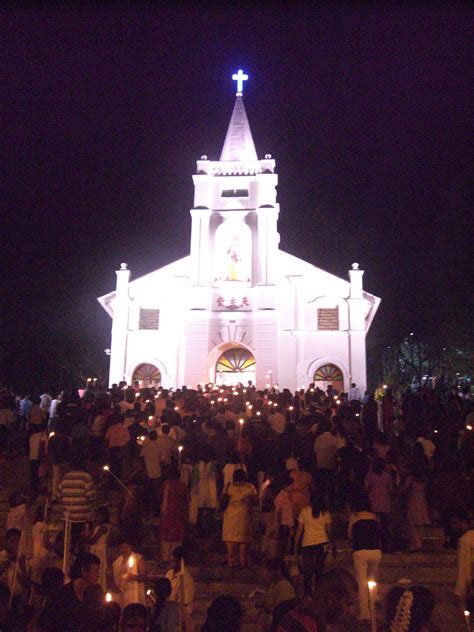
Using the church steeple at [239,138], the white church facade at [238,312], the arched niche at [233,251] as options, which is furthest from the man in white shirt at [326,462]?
the church steeple at [239,138]

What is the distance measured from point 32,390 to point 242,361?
16.5m

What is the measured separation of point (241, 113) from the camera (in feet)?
118

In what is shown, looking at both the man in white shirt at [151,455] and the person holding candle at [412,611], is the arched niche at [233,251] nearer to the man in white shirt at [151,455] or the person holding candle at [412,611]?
the man in white shirt at [151,455]

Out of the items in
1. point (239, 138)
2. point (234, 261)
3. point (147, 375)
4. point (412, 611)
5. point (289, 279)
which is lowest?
point (412, 611)

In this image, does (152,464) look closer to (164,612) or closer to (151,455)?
(151,455)

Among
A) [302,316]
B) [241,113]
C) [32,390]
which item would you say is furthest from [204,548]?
[32,390]

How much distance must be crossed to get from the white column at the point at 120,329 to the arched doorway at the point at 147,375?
71 centimetres

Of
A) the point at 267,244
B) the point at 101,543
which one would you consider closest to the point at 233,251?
the point at 267,244

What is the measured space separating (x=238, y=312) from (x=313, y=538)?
75.3ft

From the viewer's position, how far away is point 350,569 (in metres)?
9.42

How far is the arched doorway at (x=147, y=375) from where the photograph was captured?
31.0 meters

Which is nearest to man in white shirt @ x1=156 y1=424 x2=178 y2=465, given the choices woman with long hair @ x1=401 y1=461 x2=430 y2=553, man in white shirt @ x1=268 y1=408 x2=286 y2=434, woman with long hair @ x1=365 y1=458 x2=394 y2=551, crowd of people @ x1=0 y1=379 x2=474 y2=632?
crowd of people @ x1=0 y1=379 x2=474 y2=632

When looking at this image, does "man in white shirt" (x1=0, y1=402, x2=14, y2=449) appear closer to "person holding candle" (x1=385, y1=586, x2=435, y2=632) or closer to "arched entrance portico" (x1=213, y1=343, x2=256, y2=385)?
"person holding candle" (x1=385, y1=586, x2=435, y2=632)

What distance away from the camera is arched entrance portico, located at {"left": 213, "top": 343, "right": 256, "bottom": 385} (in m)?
30.8
